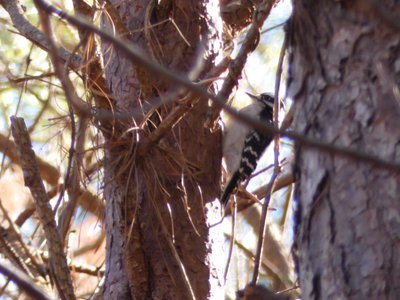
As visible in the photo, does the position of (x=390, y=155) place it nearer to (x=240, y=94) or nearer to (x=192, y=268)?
(x=192, y=268)

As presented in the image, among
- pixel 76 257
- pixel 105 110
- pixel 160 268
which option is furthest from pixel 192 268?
pixel 76 257

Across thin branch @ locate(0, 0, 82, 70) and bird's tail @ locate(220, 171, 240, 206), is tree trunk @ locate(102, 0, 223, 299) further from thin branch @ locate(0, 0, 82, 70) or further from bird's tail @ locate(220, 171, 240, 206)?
bird's tail @ locate(220, 171, 240, 206)

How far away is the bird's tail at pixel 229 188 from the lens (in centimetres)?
352

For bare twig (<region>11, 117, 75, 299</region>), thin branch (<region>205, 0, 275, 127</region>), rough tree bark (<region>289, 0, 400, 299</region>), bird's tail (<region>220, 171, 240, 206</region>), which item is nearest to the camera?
rough tree bark (<region>289, 0, 400, 299</region>)

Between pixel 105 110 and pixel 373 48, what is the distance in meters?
1.42

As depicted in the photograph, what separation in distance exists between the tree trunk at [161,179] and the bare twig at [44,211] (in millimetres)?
419

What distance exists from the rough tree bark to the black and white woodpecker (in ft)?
6.64

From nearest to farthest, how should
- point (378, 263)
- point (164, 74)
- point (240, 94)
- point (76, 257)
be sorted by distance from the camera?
1. point (164, 74)
2. point (378, 263)
3. point (76, 257)
4. point (240, 94)

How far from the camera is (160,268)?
2.96 meters

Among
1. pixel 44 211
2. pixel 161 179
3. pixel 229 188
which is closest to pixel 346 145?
pixel 44 211

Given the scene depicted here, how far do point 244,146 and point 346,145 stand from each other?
3043 mm

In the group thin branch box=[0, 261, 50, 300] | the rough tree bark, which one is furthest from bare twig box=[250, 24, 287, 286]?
thin branch box=[0, 261, 50, 300]

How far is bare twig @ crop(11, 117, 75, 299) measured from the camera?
2.30 m

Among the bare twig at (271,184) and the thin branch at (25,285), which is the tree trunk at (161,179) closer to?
the bare twig at (271,184)
